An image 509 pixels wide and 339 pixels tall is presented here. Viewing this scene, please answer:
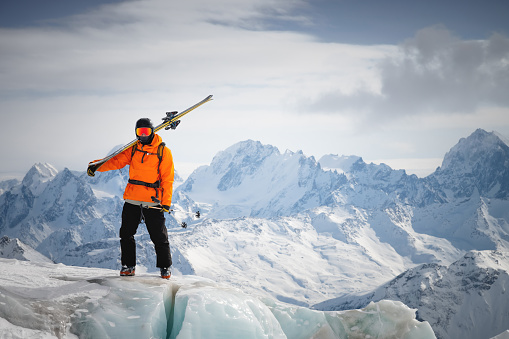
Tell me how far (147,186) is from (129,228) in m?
1.19

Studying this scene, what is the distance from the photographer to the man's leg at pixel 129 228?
10.8 m

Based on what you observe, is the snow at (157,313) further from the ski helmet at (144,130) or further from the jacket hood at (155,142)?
the ski helmet at (144,130)

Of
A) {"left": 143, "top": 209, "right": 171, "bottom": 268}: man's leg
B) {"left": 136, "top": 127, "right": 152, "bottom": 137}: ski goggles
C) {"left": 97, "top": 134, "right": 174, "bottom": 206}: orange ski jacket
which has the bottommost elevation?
{"left": 143, "top": 209, "right": 171, "bottom": 268}: man's leg

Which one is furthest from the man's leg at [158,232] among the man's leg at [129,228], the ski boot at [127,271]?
the ski boot at [127,271]

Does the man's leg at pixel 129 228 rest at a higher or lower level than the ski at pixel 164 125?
lower

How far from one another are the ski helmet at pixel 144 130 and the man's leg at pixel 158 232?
175 centimetres

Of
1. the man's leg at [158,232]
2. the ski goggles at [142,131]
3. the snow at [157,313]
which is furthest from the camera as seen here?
the man's leg at [158,232]

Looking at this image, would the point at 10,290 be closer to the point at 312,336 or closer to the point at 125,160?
the point at 125,160

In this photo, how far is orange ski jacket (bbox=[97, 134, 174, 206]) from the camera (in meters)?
10.6

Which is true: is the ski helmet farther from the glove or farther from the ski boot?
the ski boot

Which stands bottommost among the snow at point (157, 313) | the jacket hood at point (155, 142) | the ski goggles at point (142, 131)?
the snow at point (157, 313)

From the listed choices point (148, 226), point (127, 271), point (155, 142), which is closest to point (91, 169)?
point (155, 142)

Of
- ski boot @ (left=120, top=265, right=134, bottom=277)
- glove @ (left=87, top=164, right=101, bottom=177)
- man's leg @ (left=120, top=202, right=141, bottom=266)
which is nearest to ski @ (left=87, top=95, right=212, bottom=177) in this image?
glove @ (left=87, top=164, right=101, bottom=177)

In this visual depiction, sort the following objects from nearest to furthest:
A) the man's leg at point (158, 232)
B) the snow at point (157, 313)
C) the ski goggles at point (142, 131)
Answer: the snow at point (157, 313) → the ski goggles at point (142, 131) → the man's leg at point (158, 232)
